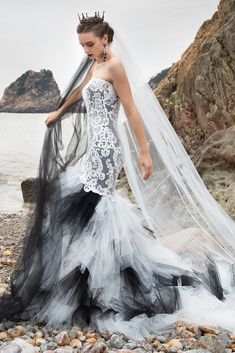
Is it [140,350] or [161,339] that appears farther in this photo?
[161,339]

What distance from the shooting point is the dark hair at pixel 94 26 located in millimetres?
3906

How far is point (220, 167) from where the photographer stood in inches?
271

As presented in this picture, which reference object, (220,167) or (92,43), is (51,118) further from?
(220,167)

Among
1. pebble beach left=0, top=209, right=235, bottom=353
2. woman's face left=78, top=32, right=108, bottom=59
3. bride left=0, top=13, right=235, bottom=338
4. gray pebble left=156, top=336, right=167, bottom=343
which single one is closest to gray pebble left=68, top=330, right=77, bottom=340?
pebble beach left=0, top=209, right=235, bottom=353

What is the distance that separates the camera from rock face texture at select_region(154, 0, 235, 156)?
1240cm

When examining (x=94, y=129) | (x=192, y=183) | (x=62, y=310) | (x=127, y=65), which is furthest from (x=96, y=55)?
(x=62, y=310)

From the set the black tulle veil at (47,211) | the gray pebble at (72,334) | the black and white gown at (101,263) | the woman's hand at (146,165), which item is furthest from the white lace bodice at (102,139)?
the gray pebble at (72,334)

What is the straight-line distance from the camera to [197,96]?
530 inches

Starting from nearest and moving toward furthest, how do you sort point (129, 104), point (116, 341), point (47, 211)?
point (116, 341) < point (129, 104) < point (47, 211)

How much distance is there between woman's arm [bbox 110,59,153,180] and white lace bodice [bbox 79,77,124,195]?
3.7 inches

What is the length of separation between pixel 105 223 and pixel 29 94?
357ft

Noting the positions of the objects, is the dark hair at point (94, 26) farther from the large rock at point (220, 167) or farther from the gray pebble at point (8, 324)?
the large rock at point (220, 167)

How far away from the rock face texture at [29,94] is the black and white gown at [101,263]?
9496 centimetres

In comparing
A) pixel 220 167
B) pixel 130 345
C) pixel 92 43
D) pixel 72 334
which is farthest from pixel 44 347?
pixel 220 167
